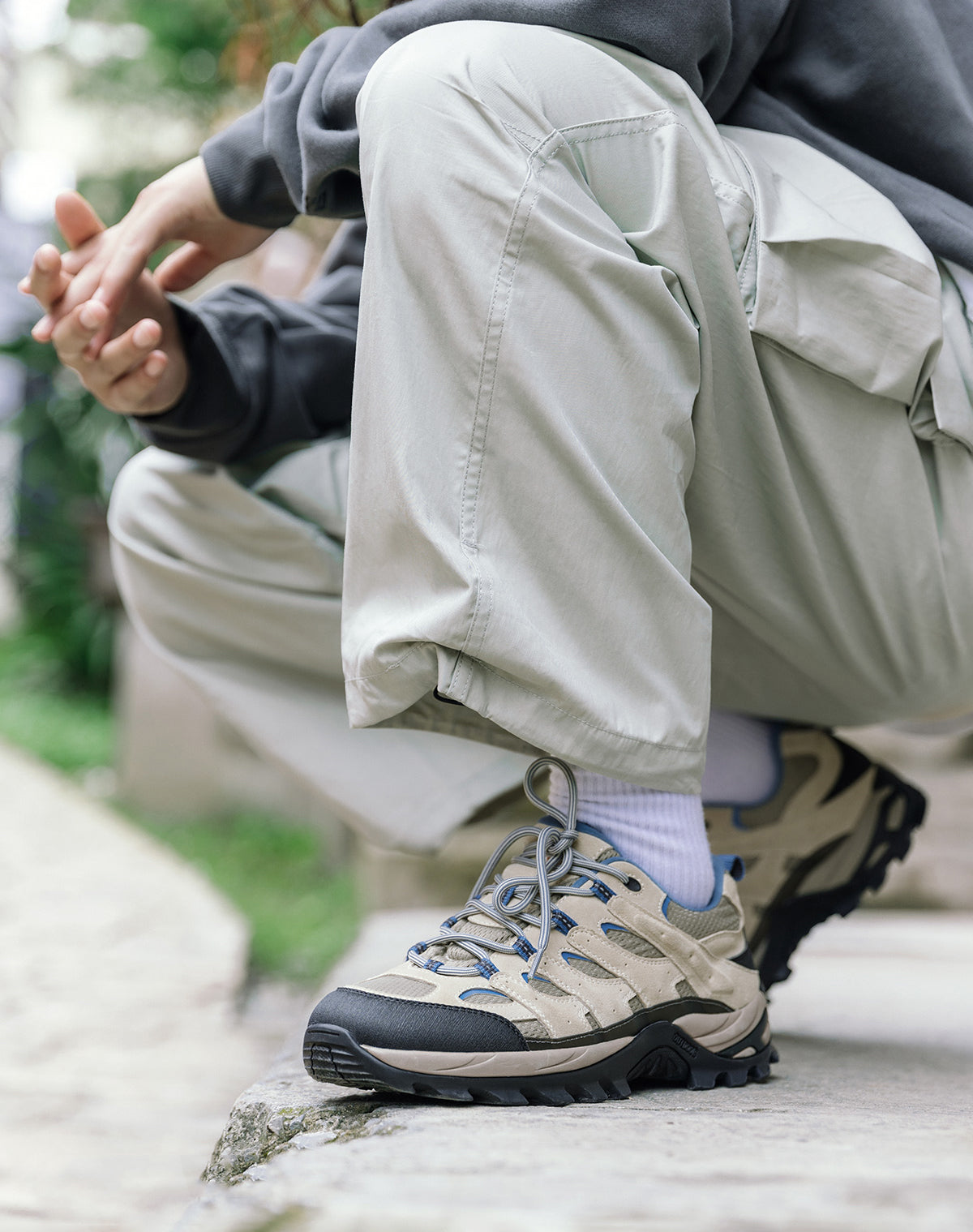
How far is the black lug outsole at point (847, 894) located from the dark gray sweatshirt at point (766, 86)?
1.62ft

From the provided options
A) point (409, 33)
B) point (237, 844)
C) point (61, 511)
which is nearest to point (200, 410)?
point (409, 33)

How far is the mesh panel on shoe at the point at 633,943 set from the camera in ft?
2.55

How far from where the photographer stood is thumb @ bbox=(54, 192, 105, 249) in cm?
104

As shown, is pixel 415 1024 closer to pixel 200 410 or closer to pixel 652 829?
pixel 652 829

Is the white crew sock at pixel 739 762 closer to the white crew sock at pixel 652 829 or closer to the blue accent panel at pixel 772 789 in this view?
the blue accent panel at pixel 772 789

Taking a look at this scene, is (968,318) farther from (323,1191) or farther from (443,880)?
(443,880)

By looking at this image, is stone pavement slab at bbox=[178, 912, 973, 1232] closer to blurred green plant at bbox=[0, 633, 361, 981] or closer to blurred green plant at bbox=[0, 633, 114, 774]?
blurred green plant at bbox=[0, 633, 361, 981]

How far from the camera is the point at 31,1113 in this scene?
1.16 meters

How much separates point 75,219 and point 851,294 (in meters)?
0.65

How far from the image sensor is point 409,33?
868 millimetres

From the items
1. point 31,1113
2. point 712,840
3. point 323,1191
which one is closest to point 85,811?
point 31,1113

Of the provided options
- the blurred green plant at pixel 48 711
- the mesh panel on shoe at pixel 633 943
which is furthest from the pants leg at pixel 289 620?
the blurred green plant at pixel 48 711

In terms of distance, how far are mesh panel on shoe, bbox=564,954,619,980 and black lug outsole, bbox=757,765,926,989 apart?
0.38 metres

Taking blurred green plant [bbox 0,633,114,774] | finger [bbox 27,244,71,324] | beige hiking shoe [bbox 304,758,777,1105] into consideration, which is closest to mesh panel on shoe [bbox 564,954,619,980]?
beige hiking shoe [bbox 304,758,777,1105]
